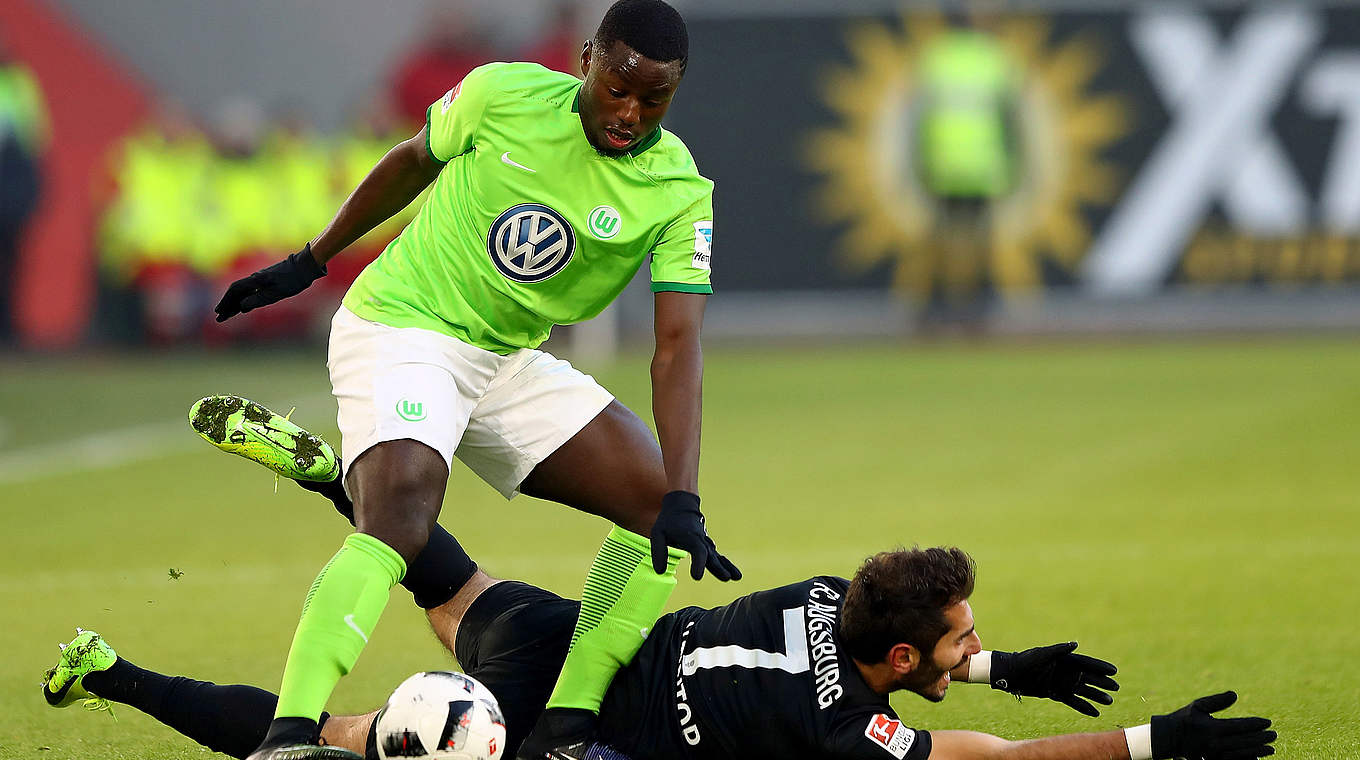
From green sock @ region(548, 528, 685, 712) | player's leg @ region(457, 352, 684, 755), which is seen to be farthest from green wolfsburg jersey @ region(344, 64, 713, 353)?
green sock @ region(548, 528, 685, 712)

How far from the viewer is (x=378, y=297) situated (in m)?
4.38

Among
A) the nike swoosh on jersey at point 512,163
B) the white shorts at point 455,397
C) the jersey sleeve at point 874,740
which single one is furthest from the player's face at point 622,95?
the jersey sleeve at point 874,740

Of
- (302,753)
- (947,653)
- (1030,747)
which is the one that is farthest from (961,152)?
(302,753)

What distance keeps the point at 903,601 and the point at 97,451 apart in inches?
347

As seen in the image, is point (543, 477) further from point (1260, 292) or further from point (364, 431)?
Result: point (1260, 292)

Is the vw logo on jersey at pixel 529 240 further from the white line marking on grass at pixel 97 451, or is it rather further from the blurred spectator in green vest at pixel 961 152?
the blurred spectator in green vest at pixel 961 152

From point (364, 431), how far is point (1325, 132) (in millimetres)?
13591

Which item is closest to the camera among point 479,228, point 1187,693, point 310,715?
point 310,715

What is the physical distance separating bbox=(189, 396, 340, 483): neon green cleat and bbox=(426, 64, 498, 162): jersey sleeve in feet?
2.93

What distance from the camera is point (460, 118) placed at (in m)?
4.41

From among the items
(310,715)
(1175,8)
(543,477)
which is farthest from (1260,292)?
(310,715)

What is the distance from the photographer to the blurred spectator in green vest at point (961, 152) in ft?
52.7

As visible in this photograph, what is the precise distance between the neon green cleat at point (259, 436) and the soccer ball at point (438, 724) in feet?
3.68

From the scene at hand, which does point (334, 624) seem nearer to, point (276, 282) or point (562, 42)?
point (276, 282)
